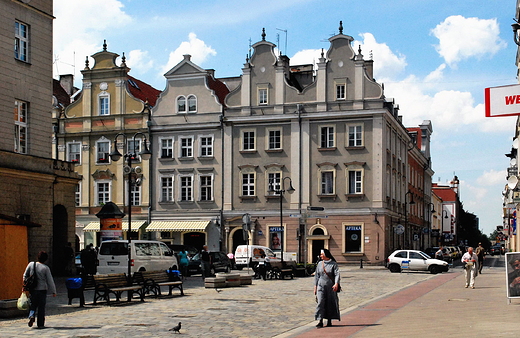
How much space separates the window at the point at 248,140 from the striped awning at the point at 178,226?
644 centimetres

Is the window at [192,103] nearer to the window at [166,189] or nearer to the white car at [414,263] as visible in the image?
the window at [166,189]

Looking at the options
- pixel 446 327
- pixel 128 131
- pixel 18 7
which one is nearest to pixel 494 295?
pixel 446 327

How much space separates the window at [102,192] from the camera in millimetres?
58156

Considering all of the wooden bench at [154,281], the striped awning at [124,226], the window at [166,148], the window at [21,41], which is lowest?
the wooden bench at [154,281]

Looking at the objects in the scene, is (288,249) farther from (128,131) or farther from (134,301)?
(134,301)

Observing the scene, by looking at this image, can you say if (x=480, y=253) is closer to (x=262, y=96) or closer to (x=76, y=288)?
(x=262, y=96)

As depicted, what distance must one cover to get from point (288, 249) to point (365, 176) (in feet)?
25.5

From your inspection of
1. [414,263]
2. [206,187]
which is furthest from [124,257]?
[206,187]

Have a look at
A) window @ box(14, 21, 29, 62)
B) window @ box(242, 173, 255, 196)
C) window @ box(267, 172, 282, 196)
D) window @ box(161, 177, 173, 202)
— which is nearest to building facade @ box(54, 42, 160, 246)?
window @ box(161, 177, 173, 202)

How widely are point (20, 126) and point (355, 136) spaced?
27.9 m

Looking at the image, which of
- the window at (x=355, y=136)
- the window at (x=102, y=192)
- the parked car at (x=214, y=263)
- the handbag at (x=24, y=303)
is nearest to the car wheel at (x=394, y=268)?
the parked car at (x=214, y=263)

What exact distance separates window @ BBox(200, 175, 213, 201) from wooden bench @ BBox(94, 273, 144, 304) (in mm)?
34090

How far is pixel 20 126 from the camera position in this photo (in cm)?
3072

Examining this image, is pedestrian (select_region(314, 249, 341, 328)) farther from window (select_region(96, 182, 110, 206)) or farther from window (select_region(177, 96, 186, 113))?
window (select_region(96, 182, 110, 206))
